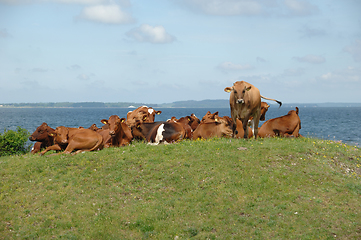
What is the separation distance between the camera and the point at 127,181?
14.0 metres

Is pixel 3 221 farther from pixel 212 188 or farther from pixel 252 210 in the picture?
pixel 252 210

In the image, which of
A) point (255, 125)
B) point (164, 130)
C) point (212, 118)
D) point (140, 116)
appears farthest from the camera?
point (212, 118)

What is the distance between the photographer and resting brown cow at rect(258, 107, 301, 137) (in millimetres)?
20312

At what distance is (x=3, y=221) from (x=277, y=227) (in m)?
9.62

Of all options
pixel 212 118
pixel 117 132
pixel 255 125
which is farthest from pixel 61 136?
pixel 255 125

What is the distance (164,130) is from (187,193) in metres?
6.98

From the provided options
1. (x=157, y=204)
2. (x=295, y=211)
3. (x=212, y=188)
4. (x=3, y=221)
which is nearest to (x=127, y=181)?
(x=157, y=204)

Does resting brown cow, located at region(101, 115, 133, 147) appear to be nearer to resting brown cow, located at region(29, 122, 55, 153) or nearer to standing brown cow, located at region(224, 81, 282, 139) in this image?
resting brown cow, located at region(29, 122, 55, 153)

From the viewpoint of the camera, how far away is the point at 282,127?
20.4m

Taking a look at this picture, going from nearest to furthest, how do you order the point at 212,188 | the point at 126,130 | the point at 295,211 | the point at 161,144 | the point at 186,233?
1. the point at 186,233
2. the point at 295,211
3. the point at 212,188
4. the point at 161,144
5. the point at 126,130

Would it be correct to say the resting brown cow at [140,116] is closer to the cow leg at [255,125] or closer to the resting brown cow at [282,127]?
the cow leg at [255,125]

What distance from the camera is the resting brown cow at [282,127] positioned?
20312mm

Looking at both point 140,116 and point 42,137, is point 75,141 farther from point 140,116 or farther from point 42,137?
point 140,116

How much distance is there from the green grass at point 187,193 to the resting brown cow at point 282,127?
301 centimetres
